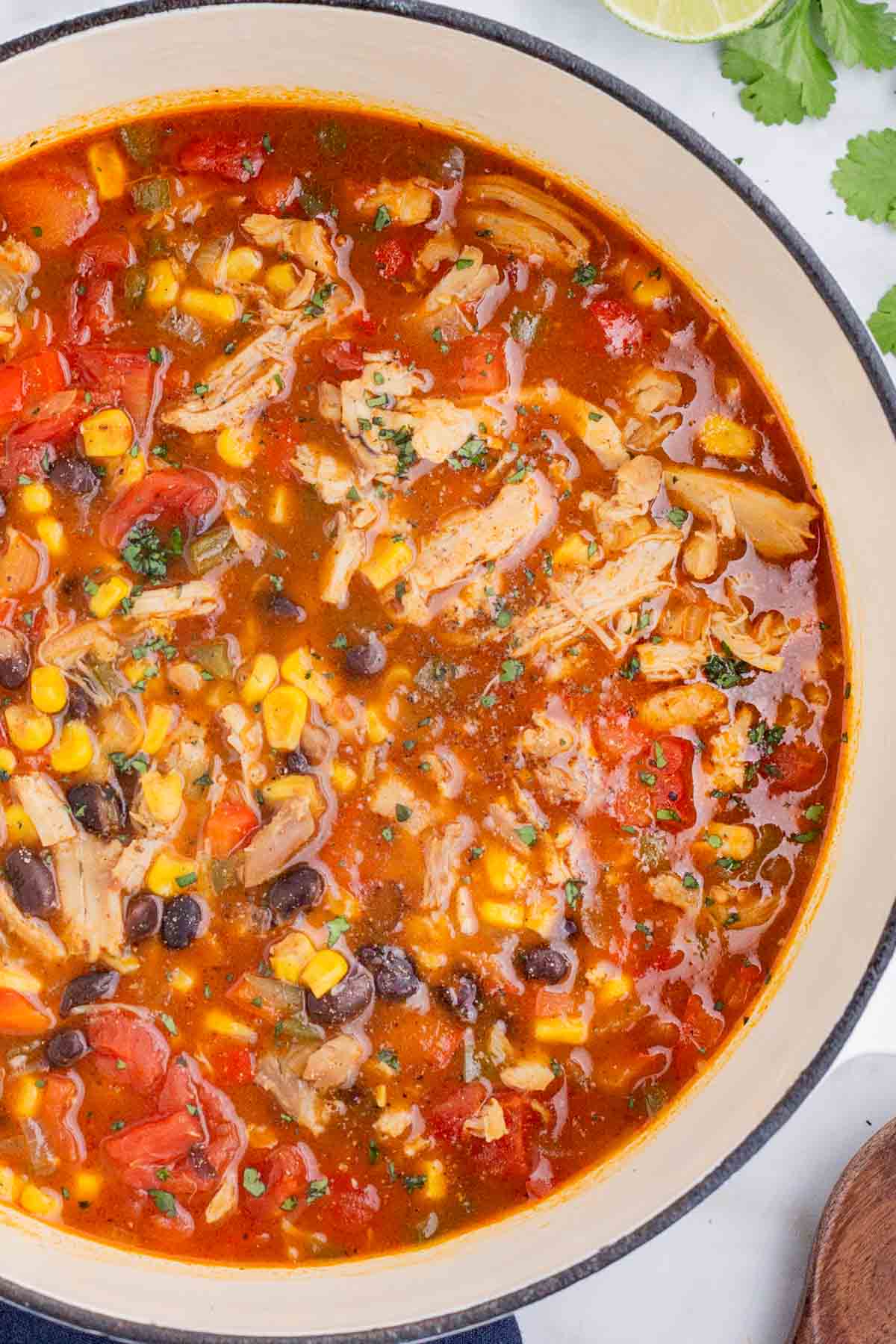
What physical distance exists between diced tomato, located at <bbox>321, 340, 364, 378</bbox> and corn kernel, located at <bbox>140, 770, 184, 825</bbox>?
1.44 meters

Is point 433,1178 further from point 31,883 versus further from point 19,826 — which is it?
point 19,826

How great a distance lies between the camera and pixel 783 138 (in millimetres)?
4766

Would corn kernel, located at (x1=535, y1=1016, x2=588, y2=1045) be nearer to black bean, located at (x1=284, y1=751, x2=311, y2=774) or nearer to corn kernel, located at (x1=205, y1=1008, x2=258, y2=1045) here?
corn kernel, located at (x1=205, y1=1008, x2=258, y2=1045)

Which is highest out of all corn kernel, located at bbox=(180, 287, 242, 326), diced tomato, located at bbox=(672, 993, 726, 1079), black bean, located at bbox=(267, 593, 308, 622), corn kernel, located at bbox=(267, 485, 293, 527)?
corn kernel, located at bbox=(180, 287, 242, 326)

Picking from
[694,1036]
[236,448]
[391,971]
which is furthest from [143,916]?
[694,1036]

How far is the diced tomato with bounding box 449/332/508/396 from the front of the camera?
4559 mm

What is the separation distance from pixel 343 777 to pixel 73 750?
2.93 ft

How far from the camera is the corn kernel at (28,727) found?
457 centimetres

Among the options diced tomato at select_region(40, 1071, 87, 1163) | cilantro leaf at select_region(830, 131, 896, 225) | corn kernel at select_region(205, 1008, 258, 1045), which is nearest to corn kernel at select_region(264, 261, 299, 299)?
cilantro leaf at select_region(830, 131, 896, 225)

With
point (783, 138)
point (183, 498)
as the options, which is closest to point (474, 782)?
point (183, 498)

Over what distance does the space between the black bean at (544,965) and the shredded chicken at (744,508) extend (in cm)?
150

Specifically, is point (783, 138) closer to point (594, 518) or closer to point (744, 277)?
point (744, 277)

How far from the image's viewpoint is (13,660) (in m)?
4.51

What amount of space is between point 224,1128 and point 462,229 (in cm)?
309
